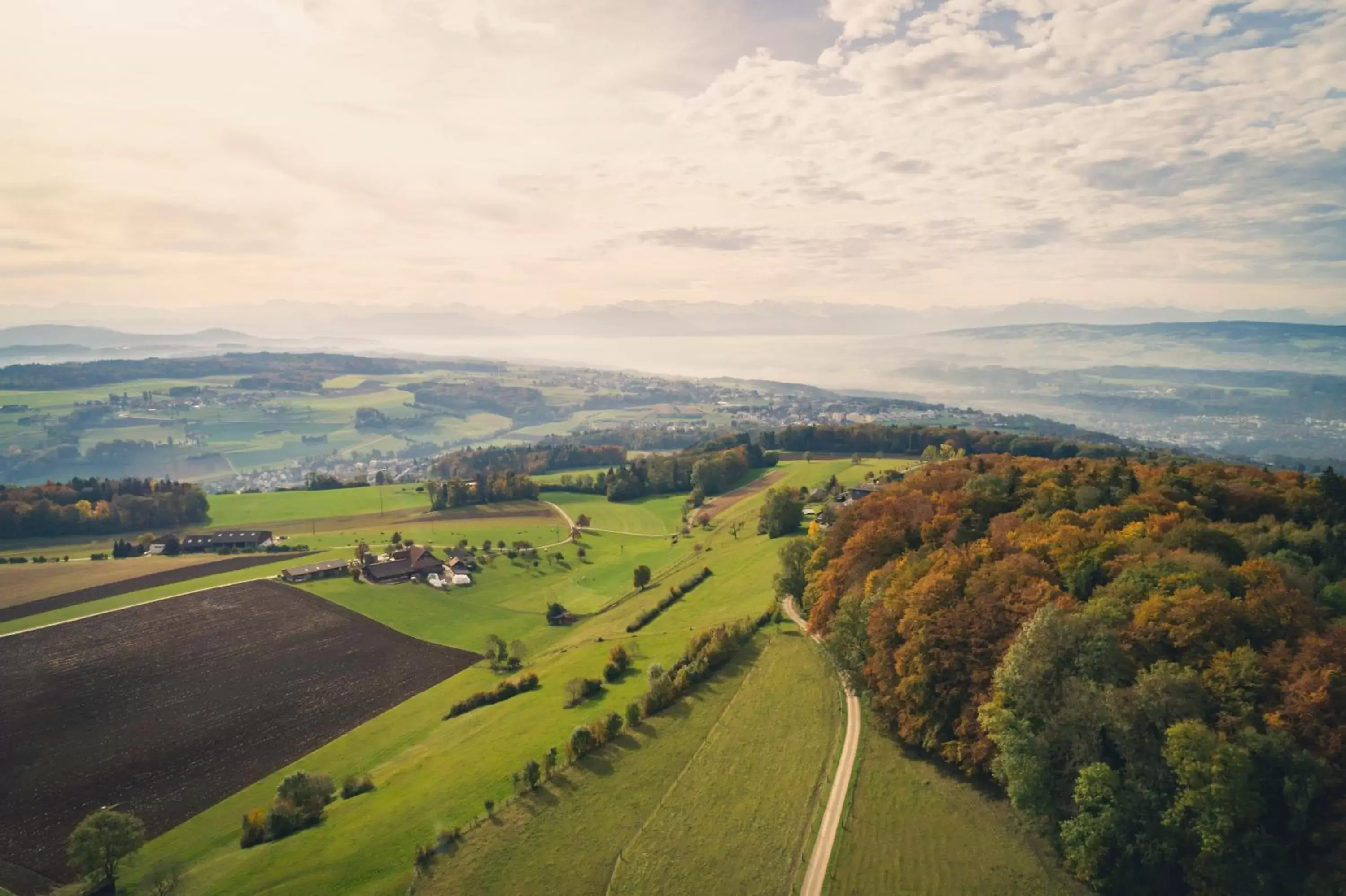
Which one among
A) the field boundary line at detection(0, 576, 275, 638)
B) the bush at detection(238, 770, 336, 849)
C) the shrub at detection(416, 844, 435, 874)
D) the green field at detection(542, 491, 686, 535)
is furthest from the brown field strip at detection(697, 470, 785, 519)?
the shrub at detection(416, 844, 435, 874)

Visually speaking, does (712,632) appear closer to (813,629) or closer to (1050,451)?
(813,629)

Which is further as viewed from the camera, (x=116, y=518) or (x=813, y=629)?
(x=116, y=518)

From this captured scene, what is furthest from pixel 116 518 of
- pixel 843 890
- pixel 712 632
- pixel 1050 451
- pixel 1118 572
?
pixel 1050 451

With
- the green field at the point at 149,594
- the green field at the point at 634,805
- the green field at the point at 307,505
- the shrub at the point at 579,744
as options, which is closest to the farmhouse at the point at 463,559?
the green field at the point at 149,594

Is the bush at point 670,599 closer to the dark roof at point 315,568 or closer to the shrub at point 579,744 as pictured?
the shrub at point 579,744

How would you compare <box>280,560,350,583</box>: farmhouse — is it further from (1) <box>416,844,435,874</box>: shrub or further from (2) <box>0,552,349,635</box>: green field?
(1) <box>416,844,435,874</box>: shrub

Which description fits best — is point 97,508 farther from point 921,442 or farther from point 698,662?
point 921,442
